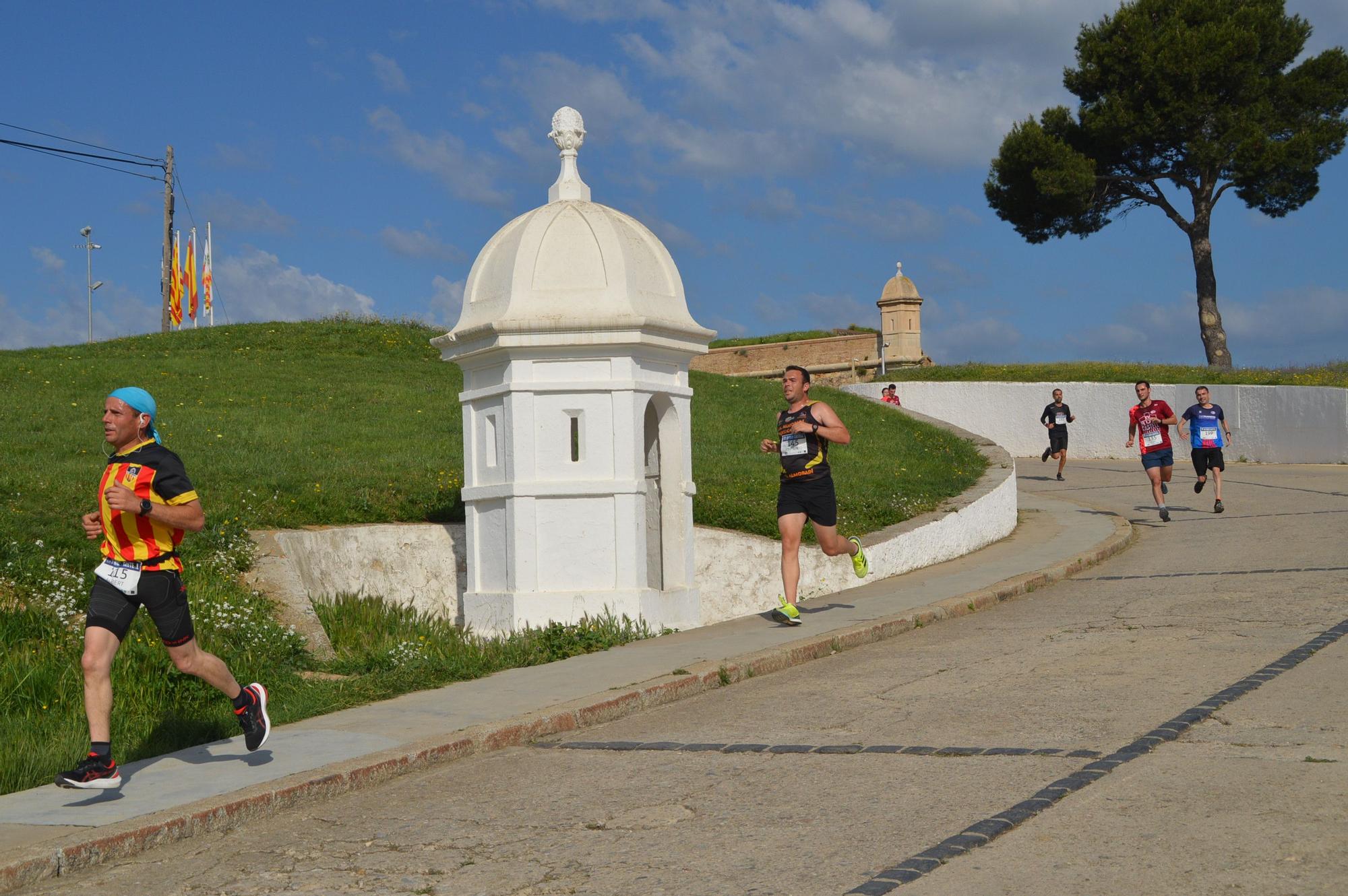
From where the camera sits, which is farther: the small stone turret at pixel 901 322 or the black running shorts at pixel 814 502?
the small stone turret at pixel 901 322

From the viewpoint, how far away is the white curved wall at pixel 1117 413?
26953 millimetres

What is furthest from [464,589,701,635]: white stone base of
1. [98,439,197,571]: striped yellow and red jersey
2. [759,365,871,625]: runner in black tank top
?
[98,439,197,571]: striped yellow and red jersey

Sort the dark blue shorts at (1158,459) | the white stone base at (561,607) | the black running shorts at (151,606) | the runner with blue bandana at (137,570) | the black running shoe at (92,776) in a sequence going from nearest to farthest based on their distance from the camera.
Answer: the black running shoe at (92,776) < the runner with blue bandana at (137,570) < the black running shorts at (151,606) < the white stone base at (561,607) < the dark blue shorts at (1158,459)

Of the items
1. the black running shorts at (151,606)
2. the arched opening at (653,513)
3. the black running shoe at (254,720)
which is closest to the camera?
the black running shorts at (151,606)

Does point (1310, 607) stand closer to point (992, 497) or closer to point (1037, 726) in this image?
point (1037, 726)

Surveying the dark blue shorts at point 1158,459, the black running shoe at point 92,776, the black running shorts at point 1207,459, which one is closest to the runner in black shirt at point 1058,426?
the black running shorts at point 1207,459

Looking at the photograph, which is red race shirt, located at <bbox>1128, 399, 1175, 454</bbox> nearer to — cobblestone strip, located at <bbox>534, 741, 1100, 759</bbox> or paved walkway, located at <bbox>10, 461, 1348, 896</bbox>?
paved walkway, located at <bbox>10, 461, 1348, 896</bbox>

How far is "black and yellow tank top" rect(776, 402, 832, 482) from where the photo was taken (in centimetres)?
998

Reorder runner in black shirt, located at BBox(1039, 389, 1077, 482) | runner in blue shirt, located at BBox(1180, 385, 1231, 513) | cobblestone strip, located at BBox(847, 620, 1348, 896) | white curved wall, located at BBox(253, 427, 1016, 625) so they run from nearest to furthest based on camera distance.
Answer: cobblestone strip, located at BBox(847, 620, 1348, 896), white curved wall, located at BBox(253, 427, 1016, 625), runner in blue shirt, located at BBox(1180, 385, 1231, 513), runner in black shirt, located at BBox(1039, 389, 1077, 482)

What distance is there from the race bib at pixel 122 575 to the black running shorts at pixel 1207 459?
50.6ft

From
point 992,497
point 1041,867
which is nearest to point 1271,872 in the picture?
point 1041,867

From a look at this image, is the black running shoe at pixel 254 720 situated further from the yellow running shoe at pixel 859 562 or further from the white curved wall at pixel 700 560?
the yellow running shoe at pixel 859 562

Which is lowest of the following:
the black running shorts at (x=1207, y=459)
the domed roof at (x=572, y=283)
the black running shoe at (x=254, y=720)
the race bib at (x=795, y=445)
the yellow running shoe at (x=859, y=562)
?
the black running shoe at (x=254, y=720)

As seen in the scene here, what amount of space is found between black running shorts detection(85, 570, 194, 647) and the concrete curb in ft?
2.61
